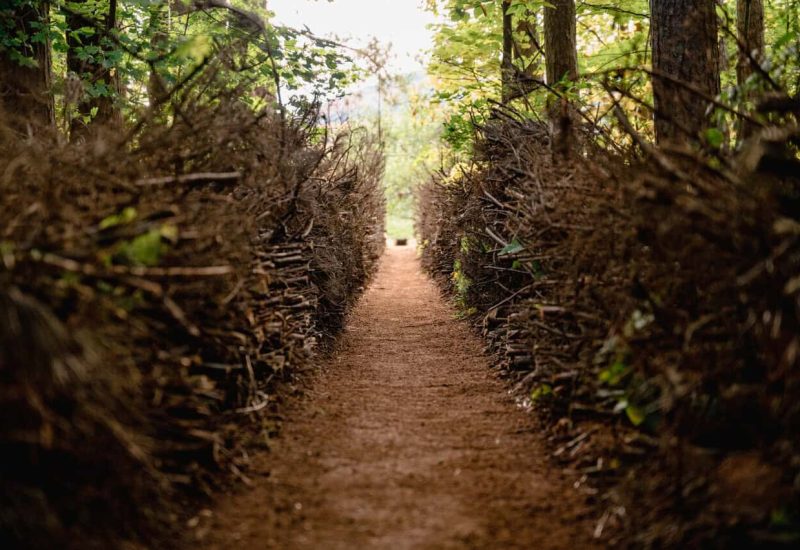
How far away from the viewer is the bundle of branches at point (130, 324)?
2.42m

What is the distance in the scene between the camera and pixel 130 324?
3.02 m

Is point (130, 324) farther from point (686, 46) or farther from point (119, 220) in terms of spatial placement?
point (686, 46)

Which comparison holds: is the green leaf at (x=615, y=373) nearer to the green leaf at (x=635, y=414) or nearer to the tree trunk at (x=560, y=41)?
the green leaf at (x=635, y=414)

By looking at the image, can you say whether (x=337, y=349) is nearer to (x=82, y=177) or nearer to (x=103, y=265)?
(x=82, y=177)

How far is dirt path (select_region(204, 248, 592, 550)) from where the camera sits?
322 centimetres

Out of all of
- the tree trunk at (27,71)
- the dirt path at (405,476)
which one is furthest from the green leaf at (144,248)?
the tree trunk at (27,71)

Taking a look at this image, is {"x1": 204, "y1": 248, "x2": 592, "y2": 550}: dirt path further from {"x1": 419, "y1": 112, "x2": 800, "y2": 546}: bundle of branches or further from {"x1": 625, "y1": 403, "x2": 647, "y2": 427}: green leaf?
{"x1": 625, "y1": 403, "x2": 647, "y2": 427}: green leaf

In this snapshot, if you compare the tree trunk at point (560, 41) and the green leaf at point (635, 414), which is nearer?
the green leaf at point (635, 414)

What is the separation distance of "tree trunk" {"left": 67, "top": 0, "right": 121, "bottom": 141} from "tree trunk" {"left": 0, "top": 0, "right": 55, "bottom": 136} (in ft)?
1.05

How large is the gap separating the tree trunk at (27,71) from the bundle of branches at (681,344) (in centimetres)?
567

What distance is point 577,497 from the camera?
142 inches

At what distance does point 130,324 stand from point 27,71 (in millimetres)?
5623

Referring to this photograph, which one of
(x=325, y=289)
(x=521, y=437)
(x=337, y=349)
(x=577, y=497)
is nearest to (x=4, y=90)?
(x=325, y=289)

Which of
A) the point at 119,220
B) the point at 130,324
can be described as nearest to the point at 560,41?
the point at 119,220
